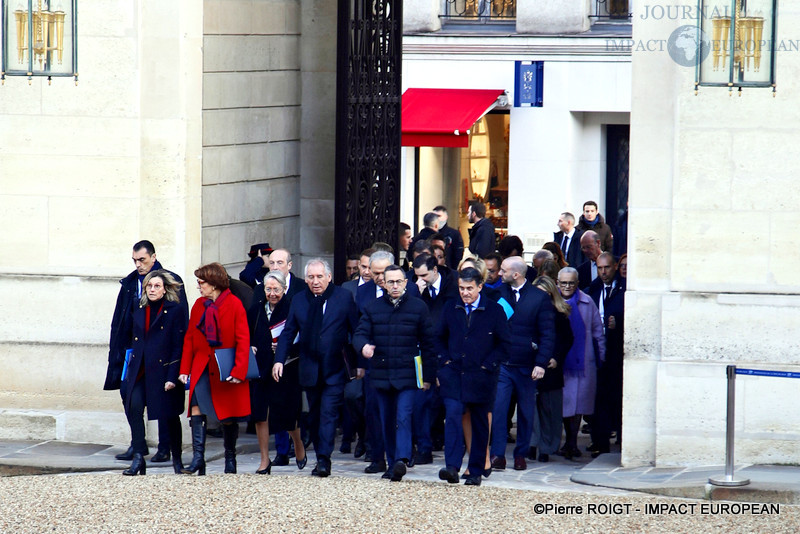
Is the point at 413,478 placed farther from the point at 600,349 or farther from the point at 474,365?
the point at 600,349

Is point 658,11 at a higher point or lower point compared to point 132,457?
higher

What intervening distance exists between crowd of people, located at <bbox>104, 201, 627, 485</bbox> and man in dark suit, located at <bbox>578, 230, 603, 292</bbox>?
126cm

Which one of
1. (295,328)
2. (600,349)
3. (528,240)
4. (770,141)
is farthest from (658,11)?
(528,240)

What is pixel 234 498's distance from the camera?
9.86 m

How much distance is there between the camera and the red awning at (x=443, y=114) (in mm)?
24484

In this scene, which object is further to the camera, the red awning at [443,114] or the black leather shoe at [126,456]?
the red awning at [443,114]

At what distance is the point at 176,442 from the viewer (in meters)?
11.5

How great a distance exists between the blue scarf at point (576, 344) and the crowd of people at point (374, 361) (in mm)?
11

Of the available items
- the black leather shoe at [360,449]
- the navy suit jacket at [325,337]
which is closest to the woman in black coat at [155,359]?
the navy suit jacket at [325,337]

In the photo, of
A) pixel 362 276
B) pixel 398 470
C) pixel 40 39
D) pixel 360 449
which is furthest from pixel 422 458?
pixel 40 39

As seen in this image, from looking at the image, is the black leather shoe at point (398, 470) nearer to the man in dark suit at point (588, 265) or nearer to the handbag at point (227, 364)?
the handbag at point (227, 364)

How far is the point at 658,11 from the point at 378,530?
466 centimetres

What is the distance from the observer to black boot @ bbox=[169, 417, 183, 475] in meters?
11.5

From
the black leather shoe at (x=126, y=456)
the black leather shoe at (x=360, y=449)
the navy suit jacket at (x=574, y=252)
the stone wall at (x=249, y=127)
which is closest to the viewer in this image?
the black leather shoe at (x=126, y=456)
